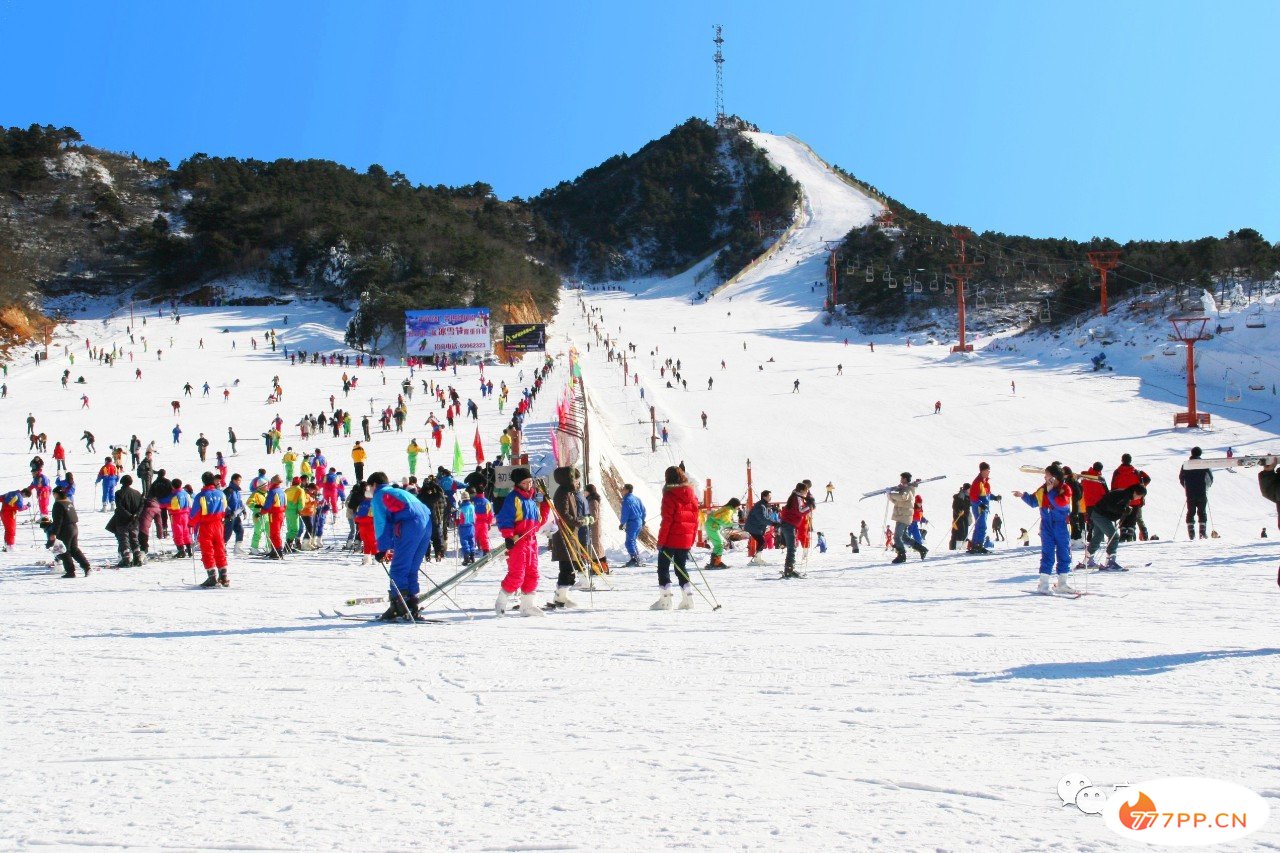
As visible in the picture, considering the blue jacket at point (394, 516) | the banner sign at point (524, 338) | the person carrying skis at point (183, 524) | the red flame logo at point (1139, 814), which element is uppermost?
the banner sign at point (524, 338)

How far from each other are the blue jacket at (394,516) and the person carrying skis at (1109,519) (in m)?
5.94

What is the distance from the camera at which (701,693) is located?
5180mm

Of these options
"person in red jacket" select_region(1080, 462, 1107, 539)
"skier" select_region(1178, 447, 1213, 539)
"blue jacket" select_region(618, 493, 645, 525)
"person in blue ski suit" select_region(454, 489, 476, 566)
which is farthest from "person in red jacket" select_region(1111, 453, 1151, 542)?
"person in blue ski suit" select_region(454, 489, 476, 566)

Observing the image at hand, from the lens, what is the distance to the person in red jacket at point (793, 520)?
36.1 feet

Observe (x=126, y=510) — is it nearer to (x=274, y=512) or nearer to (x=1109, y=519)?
(x=274, y=512)

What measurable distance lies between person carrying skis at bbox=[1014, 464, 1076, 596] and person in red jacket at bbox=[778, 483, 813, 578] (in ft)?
9.36

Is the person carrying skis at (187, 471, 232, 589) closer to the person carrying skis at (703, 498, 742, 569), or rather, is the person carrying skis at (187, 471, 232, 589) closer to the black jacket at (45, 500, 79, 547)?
the black jacket at (45, 500, 79, 547)

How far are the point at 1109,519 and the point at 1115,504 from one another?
189 millimetres

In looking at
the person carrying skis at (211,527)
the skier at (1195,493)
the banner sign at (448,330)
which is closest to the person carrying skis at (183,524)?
the person carrying skis at (211,527)

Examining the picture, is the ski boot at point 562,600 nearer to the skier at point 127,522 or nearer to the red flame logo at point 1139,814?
the skier at point 127,522

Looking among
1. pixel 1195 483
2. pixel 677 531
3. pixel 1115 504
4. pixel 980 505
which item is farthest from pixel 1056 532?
pixel 1195 483

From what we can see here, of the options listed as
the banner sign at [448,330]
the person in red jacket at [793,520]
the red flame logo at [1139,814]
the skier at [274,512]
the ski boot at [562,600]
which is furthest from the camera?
the banner sign at [448,330]

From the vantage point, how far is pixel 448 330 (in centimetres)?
5688

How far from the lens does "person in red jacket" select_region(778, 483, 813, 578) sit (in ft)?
36.1
